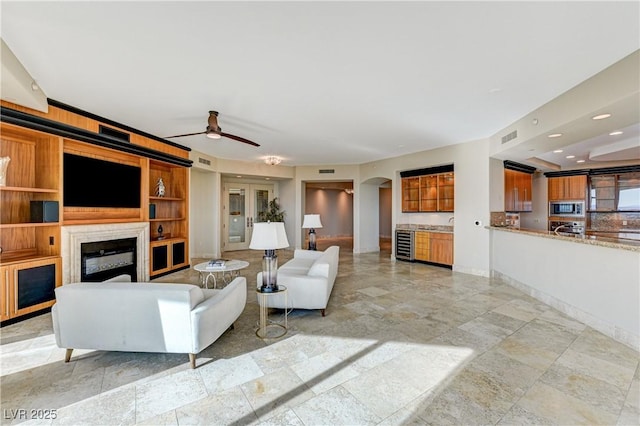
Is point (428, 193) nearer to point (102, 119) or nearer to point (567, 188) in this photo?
point (567, 188)

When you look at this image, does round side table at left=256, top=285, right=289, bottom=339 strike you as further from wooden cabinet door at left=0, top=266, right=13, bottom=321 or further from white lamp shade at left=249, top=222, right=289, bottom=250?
wooden cabinet door at left=0, top=266, right=13, bottom=321

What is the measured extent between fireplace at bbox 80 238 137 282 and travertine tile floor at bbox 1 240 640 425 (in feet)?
3.52

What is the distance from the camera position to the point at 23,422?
6.21 ft

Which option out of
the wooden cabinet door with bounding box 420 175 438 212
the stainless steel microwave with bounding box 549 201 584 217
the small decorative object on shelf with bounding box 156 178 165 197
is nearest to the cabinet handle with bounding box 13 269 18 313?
the small decorative object on shelf with bounding box 156 178 165 197

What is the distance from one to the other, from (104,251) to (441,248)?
7.15 metres

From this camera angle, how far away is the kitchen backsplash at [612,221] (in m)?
7.45

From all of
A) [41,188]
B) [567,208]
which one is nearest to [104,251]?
[41,188]

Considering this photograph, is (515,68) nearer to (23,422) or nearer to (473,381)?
(473,381)

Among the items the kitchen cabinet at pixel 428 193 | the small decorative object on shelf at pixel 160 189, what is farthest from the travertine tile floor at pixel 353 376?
the kitchen cabinet at pixel 428 193

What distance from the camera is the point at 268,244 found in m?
3.15

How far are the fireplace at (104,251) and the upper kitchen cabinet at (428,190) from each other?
652cm

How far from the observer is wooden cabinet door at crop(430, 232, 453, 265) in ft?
22.2

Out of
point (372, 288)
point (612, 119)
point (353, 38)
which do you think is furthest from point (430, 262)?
point (353, 38)

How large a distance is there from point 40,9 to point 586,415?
201 inches
